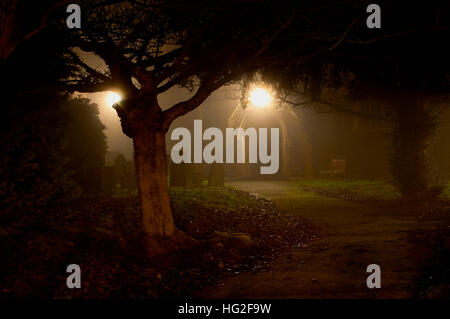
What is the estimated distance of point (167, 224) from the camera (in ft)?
25.7

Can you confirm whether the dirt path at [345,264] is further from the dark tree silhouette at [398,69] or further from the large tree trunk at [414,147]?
the dark tree silhouette at [398,69]

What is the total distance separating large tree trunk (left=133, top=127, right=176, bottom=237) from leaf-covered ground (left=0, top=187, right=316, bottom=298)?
61 centimetres

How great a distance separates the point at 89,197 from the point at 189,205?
2.59 meters

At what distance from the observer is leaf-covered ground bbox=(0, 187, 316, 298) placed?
618cm

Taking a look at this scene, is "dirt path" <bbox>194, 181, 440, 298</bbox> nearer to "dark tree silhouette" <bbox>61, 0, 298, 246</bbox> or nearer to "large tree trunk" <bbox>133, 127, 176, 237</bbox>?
"large tree trunk" <bbox>133, 127, 176, 237</bbox>

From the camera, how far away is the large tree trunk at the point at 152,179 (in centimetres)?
766

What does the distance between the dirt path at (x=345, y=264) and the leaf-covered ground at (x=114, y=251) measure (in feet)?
1.59

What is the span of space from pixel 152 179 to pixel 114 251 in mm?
1450

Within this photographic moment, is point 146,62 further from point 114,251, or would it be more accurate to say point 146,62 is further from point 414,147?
point 414,147

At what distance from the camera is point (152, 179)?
7.68 m

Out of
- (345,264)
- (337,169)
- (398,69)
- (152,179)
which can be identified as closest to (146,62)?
(152,179)

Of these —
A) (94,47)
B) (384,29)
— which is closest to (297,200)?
(384,29)

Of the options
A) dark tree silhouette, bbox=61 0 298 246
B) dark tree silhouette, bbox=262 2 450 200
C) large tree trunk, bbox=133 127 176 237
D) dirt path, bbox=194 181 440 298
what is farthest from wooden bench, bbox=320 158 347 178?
large tree trunk, bbox=133 127 176 237
